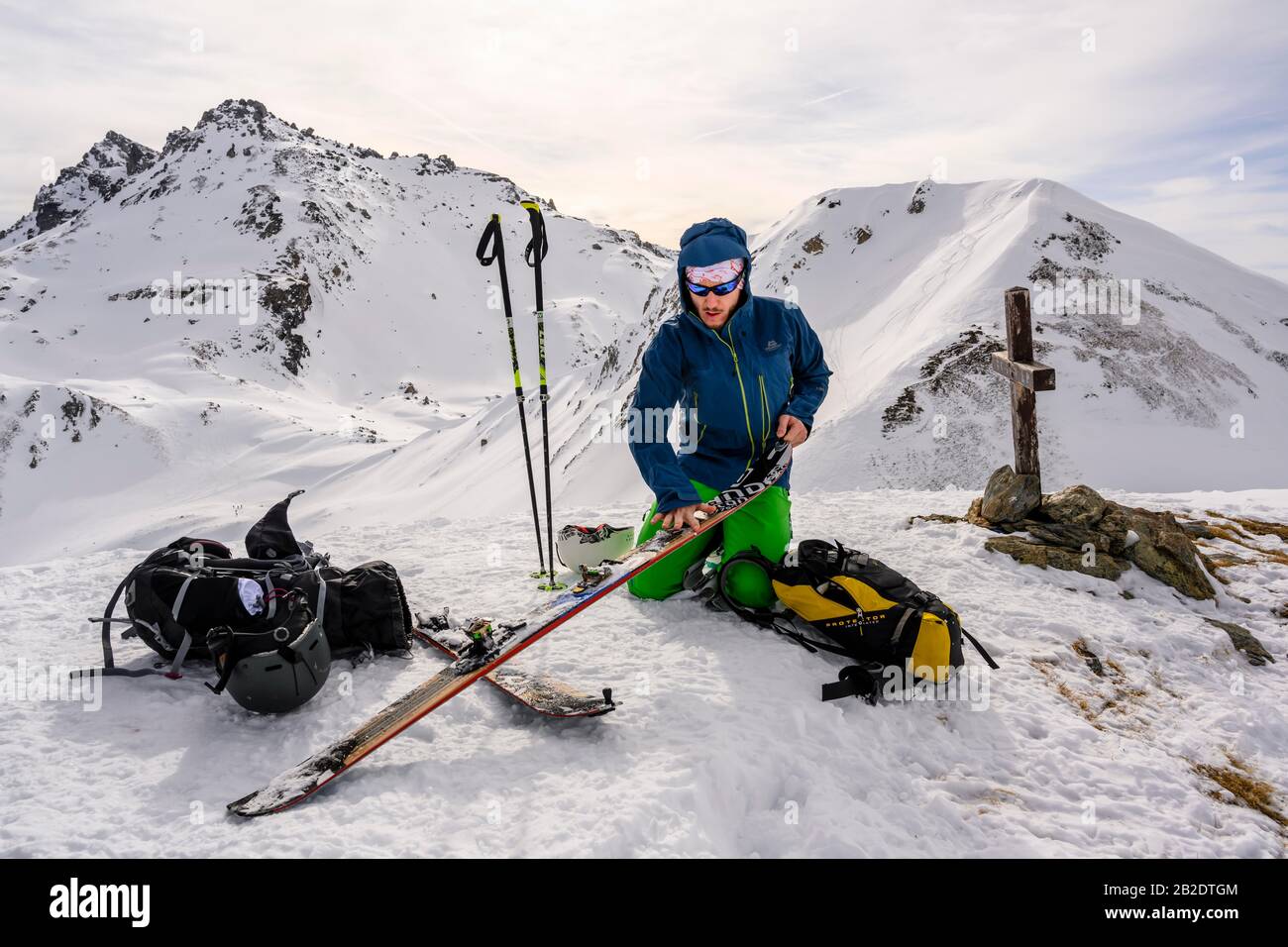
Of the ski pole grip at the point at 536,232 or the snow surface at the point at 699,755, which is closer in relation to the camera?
the snow surface at the point at 699,755

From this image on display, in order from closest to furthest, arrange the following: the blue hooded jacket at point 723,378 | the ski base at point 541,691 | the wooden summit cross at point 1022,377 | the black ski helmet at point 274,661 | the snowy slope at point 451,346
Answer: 1. the black ski helmet at point 274,661
2. the ski base at point 541,691
3. the blue hooded jacket at point 723,378
4. the wooden summit cross at point 1022,377
5. the snowy slope at point 451,346

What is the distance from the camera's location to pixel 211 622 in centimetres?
384

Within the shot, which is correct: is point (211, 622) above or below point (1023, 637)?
above

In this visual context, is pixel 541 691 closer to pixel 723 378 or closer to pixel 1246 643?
pixel 723 378

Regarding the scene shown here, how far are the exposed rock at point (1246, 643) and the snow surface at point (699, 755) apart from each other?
0.09 m

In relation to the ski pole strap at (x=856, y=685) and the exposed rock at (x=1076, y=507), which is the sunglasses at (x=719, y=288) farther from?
the exposed rock at (x=1076, y=507)

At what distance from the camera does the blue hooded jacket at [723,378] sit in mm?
4633

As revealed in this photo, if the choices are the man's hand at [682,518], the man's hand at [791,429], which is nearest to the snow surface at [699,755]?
the man's hand at [682,518]

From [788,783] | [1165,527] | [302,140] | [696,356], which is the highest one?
[302,140]
